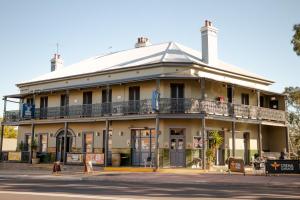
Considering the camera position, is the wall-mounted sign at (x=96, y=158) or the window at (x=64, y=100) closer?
the wall-mounted sign at (x=96, y=158)

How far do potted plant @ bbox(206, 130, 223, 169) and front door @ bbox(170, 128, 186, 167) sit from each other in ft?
5.64

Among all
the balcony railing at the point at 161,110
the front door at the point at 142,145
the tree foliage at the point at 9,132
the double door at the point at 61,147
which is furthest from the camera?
the tree foliage at the point at 9,132

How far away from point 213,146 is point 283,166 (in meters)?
5.30

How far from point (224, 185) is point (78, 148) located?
15800 mm

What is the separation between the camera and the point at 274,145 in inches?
1260

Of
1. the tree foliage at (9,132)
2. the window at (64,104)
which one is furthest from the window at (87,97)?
the tree foliage at (9,132)

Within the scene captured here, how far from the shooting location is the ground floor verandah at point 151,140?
25.6 m

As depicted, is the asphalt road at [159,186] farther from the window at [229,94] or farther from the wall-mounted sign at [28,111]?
the wall-mounted sign at [28,111]

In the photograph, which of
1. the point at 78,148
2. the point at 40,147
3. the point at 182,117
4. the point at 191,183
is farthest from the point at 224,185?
the point at 40,147

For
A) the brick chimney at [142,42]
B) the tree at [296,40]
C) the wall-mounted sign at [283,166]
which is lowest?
the wall-mounted sign at [283,166]

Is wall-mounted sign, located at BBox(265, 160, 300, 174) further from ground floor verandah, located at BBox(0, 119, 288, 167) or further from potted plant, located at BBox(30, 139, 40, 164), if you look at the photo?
potted plant, located at BBox(30, 139, 40, 164)

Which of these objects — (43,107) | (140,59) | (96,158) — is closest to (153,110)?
(96,158)

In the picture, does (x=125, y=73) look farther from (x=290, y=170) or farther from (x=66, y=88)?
(x=290, y=170)

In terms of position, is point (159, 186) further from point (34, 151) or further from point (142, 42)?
point (142, 42)
